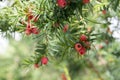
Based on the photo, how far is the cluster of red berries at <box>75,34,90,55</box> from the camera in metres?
1.74

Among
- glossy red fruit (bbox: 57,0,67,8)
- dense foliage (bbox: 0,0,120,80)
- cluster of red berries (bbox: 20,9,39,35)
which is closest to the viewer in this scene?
glossy red fruit (bbox: 57,0,67,8)

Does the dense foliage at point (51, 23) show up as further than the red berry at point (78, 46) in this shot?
No

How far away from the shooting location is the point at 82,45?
1.79 metres

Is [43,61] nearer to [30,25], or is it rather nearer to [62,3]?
[30,25]

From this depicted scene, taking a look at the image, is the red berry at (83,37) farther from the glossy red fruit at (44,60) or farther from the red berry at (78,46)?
the glossy red fruit at (44,60)

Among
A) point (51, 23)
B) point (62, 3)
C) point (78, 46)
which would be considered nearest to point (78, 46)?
point (78, 46)

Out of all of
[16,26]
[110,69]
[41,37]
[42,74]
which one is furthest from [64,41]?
[42,74]

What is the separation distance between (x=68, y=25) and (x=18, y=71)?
3309 millimetres

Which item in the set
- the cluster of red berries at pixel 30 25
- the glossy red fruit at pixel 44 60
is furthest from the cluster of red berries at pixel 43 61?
the cluster of red berries at pixel 30 25

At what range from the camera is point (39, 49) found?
6.02 feet

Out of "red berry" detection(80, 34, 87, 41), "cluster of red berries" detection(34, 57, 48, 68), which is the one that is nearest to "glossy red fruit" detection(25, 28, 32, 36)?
"cluster of red berries" detection(34, 57, 48, 68)

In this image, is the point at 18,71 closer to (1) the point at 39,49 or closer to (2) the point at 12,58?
(2) the point at 12,58

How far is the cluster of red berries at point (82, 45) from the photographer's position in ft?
5.72

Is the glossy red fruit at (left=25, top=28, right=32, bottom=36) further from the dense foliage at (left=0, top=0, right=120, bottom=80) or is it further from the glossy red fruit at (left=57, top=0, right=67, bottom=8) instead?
the glossy red fruit at (left=57, top=0, right=67, bottom=8)
